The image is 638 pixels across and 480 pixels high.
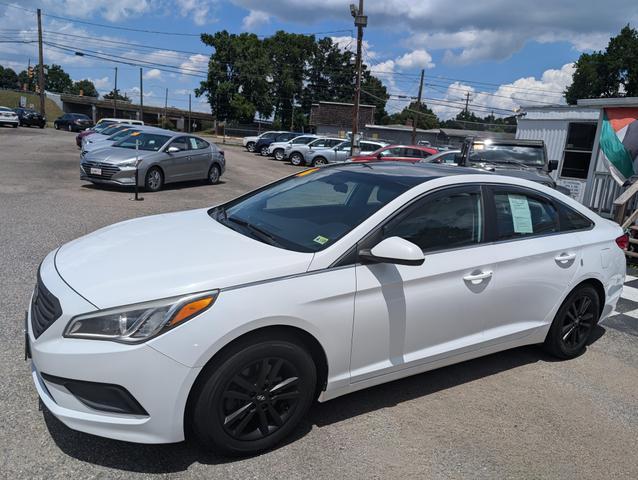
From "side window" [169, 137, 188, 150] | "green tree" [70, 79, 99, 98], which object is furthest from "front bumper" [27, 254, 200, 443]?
"green tree" [70, 79, 99, 98]

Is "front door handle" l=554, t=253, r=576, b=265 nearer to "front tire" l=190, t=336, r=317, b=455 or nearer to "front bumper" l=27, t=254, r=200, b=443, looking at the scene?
"front tire" l=190, t=336, r=317, b=455

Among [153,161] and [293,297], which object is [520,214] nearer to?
[293,297]

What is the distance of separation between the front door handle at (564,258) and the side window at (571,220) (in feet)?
0.76

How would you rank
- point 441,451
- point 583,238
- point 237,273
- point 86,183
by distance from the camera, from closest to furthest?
point 237,273 < point 441,451 < point 583,238 < point 86,183

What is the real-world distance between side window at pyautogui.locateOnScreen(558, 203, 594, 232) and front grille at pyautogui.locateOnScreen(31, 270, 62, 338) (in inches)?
149

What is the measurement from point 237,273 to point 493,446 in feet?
6.27

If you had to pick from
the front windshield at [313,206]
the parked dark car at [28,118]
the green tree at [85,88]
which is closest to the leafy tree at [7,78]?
the green tree at [85,88]

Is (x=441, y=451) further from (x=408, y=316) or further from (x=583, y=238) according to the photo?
(x=583, y=238)

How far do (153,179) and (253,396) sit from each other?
458 inches

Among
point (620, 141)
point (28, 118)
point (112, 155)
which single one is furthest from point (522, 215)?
point (28, 118)

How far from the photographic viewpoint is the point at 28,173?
14.5m

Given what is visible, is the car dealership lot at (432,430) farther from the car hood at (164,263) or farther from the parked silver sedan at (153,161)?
the parked silver sedan at (153,161)

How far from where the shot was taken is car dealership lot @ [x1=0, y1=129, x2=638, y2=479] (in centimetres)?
276

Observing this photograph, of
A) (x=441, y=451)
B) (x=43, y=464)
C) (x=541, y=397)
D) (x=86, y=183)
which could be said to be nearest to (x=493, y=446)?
(x=441, y=451)
